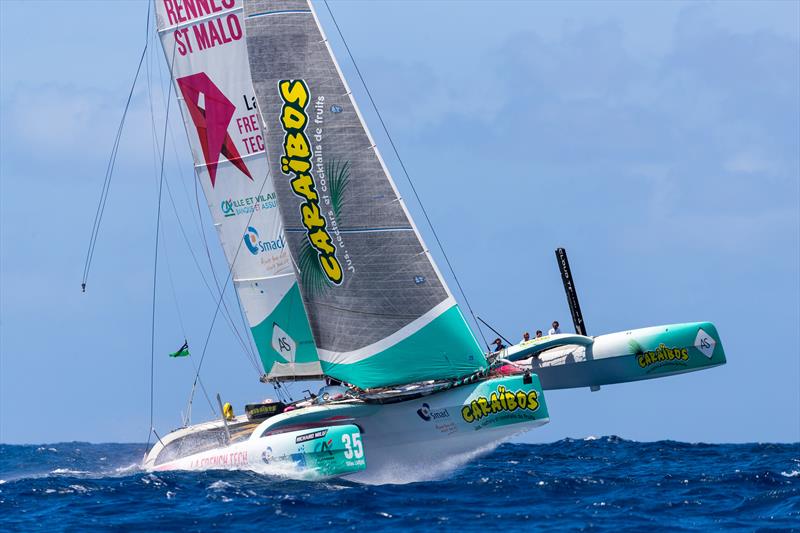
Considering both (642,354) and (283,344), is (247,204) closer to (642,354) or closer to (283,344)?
(283,344)

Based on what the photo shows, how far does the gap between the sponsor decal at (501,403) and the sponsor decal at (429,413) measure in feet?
1.40

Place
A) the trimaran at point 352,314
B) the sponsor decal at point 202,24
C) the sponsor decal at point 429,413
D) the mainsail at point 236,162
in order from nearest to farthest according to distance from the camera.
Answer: the trimaran at point 352,314 < the sponsor decal at point 429,413 < the sponsor decal at point 202,24 < the mainsail at point 236,162

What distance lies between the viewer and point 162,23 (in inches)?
894

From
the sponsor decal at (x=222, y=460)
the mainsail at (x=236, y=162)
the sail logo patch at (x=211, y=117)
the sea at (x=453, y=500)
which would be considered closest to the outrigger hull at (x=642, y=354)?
the sea at (x=453, y=500)

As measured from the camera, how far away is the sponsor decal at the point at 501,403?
60.8 feet

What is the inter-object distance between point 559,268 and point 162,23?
9355 mm

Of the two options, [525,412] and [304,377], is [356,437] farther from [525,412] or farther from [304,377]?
[304,377]

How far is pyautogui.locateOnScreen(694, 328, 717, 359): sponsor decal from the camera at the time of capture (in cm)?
2234

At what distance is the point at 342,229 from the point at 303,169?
3.72 feet

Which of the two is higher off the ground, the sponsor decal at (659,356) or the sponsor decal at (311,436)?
the sponsor decal at (659,356)

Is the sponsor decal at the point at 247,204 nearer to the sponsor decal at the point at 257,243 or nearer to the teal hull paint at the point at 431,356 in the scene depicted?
the sponsor decal at the point at 257,243

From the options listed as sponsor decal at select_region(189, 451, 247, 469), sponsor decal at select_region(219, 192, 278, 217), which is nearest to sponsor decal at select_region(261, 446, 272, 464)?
sponsor decal at select_region(189, 451, 247, 469)

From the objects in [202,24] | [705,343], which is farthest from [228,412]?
[705,343]

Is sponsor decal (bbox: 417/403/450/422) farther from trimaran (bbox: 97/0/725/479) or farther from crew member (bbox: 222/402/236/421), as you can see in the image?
crew member (bbox: 222/402/236/421)
